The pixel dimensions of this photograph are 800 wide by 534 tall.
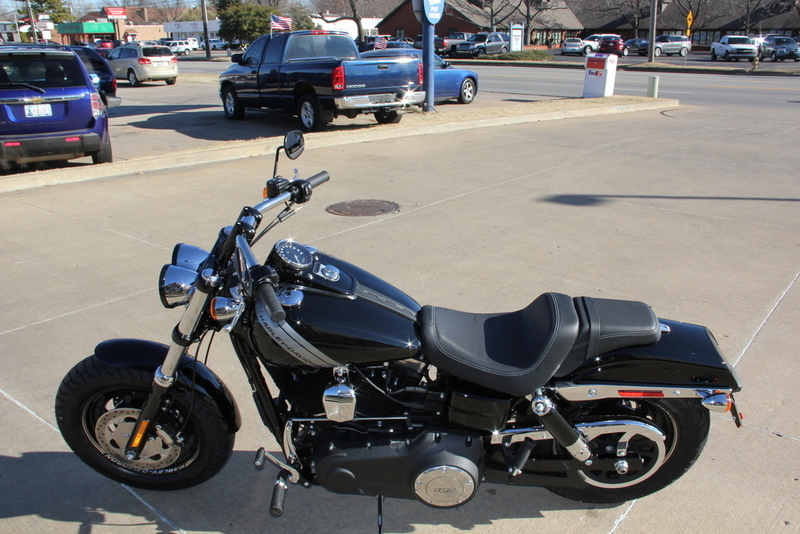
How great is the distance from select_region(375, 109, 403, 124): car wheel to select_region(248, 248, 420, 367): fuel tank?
36.0ft

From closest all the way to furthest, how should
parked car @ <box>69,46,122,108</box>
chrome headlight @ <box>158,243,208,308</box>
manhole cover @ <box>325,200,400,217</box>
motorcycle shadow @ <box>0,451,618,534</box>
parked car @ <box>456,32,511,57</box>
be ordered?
chrome headlight @ <box>158,243,208,308</box>
motorcycle shadow @ <box>0,451,618,534</box>
manhole cover @ <box>325,200,400,217</box>
parked car @ <box>69,46,122,108</box>
parked car @ <box>456,32,511,57</box>

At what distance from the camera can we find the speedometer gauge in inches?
89.9

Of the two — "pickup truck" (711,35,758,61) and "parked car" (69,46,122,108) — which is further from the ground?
"pickup truck" (711,35,758,61)

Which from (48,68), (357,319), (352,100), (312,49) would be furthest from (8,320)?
(312,49)

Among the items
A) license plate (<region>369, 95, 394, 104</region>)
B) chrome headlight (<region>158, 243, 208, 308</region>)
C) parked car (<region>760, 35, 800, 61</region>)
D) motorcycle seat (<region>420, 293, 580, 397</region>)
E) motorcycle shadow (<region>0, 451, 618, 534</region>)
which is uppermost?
parked car (<region>760, 35, 800, 61</region>)

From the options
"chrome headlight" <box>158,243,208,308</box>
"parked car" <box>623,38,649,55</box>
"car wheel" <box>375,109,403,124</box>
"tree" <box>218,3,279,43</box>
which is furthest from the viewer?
"parked car" <box>623,38,649,55</box>

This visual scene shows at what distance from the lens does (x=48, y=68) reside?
325 inches

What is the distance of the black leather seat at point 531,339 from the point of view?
2.31 m

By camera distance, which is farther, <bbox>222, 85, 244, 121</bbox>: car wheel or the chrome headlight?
<bbox>222, 85, 244, 121</bbox>: car wheel

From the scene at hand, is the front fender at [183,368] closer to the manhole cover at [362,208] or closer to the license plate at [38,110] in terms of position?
the manhole cover at [362,208]

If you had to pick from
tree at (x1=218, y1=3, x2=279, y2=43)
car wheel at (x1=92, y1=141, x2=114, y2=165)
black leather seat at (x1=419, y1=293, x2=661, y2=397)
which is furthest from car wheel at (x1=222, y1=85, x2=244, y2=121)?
tree at (x1=218, y1=3, x2=279, y2=43)

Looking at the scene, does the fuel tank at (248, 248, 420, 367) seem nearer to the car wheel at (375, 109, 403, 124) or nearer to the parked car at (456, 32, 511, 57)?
the car wheel at (375, 109, 403, 124)

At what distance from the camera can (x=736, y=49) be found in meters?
40.7

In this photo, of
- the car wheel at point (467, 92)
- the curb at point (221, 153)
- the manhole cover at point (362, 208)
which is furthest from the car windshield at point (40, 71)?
the car wheel at point (467, 92)
